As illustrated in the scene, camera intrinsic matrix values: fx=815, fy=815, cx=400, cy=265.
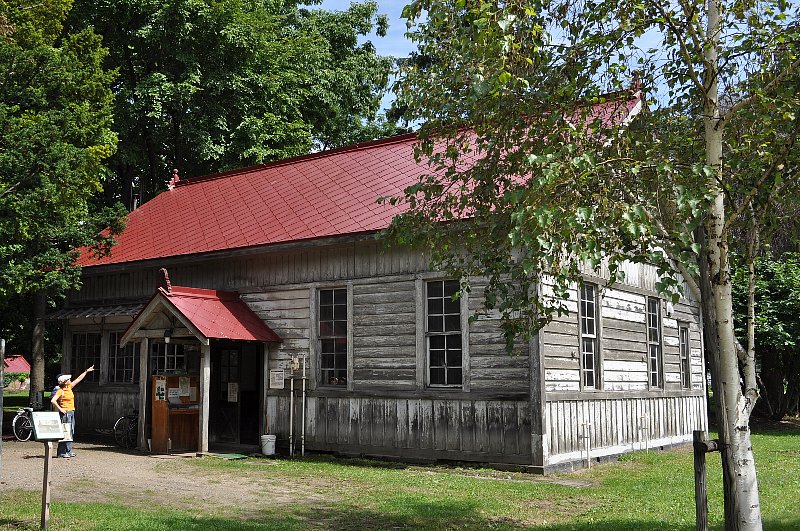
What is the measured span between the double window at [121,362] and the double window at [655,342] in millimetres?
12329

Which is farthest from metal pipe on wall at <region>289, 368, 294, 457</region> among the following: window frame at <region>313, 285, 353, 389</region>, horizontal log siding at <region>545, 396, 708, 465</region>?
horizontal log siding at <region>545, 396, 708, 465</region>

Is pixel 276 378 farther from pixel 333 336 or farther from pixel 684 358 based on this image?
pixel 684 358

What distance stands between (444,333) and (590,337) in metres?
3.03

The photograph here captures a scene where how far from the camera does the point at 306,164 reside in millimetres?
21500

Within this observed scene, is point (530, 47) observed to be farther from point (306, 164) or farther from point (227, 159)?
point (227, 159)

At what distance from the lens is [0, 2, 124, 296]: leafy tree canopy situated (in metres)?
18.0

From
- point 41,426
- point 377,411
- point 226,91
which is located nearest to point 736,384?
point 41,426

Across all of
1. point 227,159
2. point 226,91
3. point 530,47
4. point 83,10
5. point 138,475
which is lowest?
point 138,475

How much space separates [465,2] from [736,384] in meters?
4.33

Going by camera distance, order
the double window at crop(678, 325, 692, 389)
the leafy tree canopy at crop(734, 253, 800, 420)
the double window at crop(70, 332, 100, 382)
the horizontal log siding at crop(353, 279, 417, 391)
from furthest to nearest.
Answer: the leafy tree canopy at crop(734, 253, 800, 420) → the double window at crop(70, 332, 100, 382) → the double window at crop(678, 325, 692, 389) → the horizontal log siding at crop(353, 279, 417, 391)

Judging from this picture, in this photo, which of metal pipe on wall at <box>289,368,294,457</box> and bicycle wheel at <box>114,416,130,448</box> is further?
bicycle wheel at <box>114,416,130,448</box>

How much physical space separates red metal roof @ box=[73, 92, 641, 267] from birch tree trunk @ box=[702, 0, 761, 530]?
26.1 feet

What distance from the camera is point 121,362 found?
806 inches

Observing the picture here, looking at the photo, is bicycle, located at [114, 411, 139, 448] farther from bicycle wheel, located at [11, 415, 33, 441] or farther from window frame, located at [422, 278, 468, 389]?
window frame, located at [422, 278, 468, 389]
